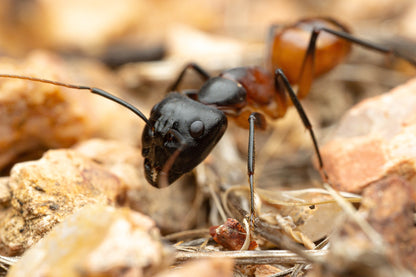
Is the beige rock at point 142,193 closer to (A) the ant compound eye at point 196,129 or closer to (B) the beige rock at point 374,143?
(A) the ant compound eye at point 196,129

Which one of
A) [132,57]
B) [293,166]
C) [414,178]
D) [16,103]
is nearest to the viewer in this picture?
[414,178]

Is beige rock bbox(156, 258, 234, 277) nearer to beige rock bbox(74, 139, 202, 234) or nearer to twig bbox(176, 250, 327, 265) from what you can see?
twig bbox(176, 250, 327, 265)

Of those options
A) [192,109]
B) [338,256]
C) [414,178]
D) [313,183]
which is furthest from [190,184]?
[338,256]

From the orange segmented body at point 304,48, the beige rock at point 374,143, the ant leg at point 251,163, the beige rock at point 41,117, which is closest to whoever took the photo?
the ant leg at point 251,163

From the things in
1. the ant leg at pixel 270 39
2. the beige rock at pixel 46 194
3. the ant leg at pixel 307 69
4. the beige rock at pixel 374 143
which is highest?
the ant leg at pixel 270 39

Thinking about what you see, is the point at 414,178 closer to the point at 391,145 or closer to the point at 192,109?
the point at 391,145

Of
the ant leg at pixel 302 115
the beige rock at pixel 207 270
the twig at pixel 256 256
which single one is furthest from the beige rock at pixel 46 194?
the ant leg at pixel 302 115

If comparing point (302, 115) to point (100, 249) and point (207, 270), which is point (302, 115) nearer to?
point (207, 270)
